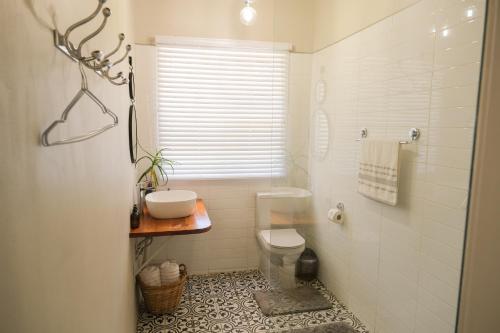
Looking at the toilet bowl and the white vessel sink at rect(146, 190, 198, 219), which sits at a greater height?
the white vessel sink at rect(146, 190, 198, 219)

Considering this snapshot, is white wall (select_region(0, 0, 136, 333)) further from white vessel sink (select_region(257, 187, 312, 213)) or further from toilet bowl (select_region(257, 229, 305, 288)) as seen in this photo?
white vessel sink (select_region(257, 187, 312, 213))

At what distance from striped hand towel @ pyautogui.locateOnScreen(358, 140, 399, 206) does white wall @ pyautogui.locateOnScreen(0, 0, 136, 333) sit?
5.55 feet

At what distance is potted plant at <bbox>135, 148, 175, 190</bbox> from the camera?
2.87 metres

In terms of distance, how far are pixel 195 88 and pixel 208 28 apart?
1.93 ft

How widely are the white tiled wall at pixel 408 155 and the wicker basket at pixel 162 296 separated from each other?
1.41 meters

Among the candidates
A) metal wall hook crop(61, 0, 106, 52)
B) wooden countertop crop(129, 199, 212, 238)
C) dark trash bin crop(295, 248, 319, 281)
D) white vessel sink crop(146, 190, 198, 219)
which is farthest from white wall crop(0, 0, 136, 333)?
dark trash bin crop(295, 248, 319, 281)

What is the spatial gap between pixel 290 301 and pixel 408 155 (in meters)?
1.62

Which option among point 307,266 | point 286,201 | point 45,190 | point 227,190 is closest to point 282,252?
point 307,266

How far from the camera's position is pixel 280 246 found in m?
2.81

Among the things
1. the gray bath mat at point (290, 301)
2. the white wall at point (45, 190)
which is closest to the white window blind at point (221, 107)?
the gray bath mat at point (290, 301)

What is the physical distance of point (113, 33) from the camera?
1.57 meters

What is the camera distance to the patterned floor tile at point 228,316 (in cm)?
239

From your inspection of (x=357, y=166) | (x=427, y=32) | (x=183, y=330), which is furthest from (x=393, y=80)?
(x=183, y=330)

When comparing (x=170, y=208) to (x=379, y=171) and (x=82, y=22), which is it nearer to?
(x=379, y=171)
